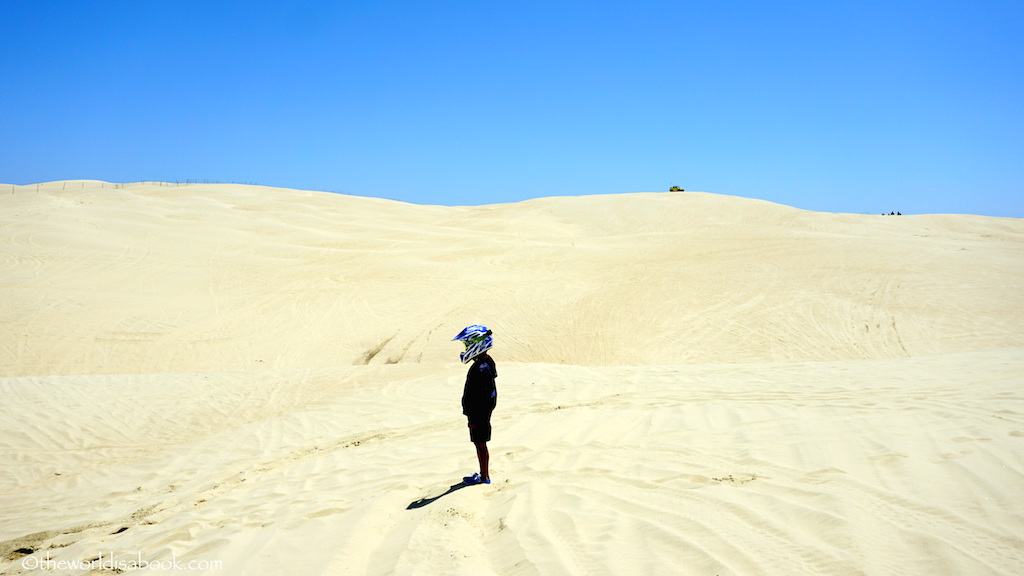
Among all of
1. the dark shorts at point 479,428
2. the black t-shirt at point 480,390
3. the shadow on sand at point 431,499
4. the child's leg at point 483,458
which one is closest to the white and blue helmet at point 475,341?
the black t-shirt at point 480,390

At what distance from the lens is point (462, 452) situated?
Result: 6859 mm

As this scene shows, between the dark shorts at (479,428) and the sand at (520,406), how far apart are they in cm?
46

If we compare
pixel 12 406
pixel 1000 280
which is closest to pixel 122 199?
pixel 12 406

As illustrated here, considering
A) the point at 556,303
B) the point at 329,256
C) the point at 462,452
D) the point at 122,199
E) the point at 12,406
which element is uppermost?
the point at 122,199

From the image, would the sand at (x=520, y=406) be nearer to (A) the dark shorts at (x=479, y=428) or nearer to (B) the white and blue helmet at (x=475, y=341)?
(A) the dark shorts at (x=479, y=428)

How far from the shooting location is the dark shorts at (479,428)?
17.9 ft

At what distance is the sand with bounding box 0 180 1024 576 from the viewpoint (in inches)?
158

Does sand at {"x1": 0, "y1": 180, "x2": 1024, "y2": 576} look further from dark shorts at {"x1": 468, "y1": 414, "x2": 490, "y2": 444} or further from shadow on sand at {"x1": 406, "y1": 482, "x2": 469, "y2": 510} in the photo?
dark shorts at {"x1": 468, "y1": 414, "x2": 490, "y2": 444}

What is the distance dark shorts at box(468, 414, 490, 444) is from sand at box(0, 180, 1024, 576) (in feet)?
1.52

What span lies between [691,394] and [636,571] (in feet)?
18.3

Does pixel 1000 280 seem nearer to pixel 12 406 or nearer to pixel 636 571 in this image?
pixel 636 571

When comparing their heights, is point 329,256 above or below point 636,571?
above

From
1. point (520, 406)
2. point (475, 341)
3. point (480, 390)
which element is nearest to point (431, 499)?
point (480, 390)

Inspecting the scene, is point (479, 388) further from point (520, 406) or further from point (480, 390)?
point (520, 406)
